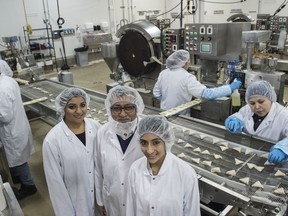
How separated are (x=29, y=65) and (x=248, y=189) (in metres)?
4.48

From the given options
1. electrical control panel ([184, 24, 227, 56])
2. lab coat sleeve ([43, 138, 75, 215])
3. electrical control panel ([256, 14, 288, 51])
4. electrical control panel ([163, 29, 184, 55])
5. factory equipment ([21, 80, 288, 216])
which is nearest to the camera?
factory equipment ([21, 80, 288, 216])

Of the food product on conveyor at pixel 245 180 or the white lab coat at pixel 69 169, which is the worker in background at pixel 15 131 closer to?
the white lab coat at pixel 69 169

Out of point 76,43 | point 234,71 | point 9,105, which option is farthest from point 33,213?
point 76,43

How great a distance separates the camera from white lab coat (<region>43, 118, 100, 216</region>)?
157 cm

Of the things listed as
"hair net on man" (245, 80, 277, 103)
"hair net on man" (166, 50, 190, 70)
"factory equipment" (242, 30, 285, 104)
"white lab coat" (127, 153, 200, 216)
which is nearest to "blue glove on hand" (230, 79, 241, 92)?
"factory equipment" (242, 30, 285, 104)

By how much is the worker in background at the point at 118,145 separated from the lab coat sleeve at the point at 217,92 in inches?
44.2

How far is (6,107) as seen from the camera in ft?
7.73

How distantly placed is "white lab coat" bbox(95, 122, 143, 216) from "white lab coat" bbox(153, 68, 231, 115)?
50.1 inches

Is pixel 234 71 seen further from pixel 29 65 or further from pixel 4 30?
pixel 4 30

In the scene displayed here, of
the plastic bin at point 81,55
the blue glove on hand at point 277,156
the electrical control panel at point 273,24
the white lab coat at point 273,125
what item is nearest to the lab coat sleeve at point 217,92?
the white lab coat at point 273,125

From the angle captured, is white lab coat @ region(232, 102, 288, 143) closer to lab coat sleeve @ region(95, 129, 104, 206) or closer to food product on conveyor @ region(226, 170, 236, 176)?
food product on conveyor @ region(226, 170, 236, 176)

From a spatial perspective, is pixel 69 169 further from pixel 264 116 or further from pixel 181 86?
pixel 181 86

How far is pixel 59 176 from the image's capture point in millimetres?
1587

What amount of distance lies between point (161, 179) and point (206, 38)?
232 cm
